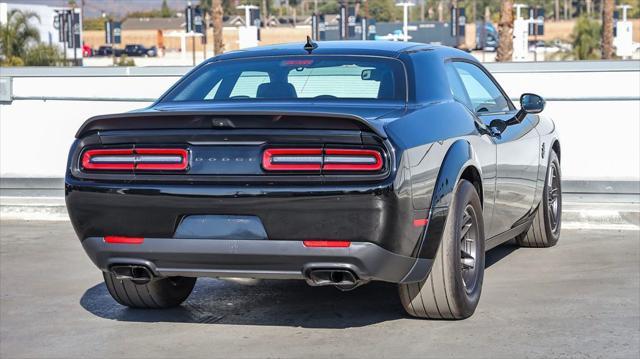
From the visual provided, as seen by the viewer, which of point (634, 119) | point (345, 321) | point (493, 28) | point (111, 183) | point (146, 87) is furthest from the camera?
point (493, 28)

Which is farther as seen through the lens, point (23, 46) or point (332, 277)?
point (23, 46)

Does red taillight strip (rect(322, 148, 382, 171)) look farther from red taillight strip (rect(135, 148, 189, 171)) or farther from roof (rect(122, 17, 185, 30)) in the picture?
roof (rect(122, 17, 185, 30))

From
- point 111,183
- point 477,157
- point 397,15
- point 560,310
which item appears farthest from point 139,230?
point 397,15

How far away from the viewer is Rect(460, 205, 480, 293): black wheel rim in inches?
251

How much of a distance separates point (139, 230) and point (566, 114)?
6564 mm

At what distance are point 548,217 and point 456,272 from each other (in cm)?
269

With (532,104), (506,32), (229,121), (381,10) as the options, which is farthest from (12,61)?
(381,10)

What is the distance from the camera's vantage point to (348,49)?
266 inches

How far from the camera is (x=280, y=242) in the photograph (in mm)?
5438

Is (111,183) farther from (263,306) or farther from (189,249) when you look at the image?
(263,306)

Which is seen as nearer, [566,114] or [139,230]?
[139,230]

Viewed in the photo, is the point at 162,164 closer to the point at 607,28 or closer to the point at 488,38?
the point at 607,28

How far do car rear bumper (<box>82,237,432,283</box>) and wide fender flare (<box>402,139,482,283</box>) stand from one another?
0.02 meters

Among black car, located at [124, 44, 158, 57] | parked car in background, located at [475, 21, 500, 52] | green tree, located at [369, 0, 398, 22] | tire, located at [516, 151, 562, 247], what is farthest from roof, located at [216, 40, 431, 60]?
green tree, located at [369, 0, 398, 22]
